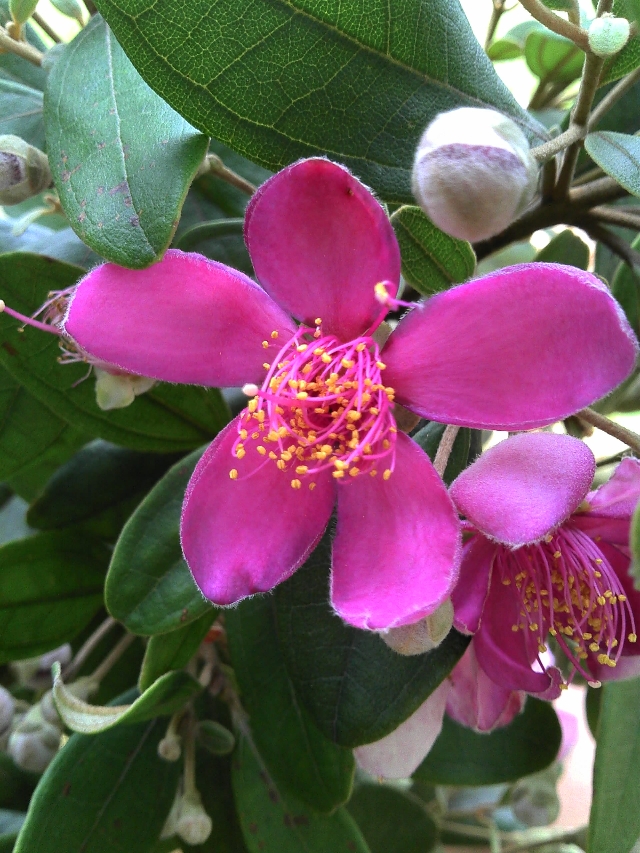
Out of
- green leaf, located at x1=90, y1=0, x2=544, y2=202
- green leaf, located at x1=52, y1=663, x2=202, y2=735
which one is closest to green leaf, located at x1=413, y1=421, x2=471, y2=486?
green leaf, located at x1=90, y1=0, x2=544, y2=202

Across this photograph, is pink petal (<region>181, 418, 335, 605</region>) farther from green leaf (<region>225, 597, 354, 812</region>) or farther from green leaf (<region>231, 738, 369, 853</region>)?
green leaf (<region>231, 738, 369, 853</region>)

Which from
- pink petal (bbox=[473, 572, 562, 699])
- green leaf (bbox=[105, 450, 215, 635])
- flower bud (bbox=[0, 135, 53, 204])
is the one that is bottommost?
pink petal (bbox=[473, 572, 562, 699])

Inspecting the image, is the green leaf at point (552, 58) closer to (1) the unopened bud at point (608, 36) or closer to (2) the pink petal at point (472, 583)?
(1) the unopened bud at point (608, 36)

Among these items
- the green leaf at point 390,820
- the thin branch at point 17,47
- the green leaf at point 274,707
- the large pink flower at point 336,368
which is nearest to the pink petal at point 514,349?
the large pink flower at point 336,368

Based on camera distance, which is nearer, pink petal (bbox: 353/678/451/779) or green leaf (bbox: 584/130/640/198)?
green leaf (bbox: 584/130/640/198)

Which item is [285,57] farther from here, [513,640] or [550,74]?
[550,74]

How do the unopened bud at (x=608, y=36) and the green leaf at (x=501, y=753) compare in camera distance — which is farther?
the green leaf at (x=501, y=753)

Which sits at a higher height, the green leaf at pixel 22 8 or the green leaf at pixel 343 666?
the green leaf at pixel 22 8

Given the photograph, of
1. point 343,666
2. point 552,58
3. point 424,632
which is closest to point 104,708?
point 343,666
